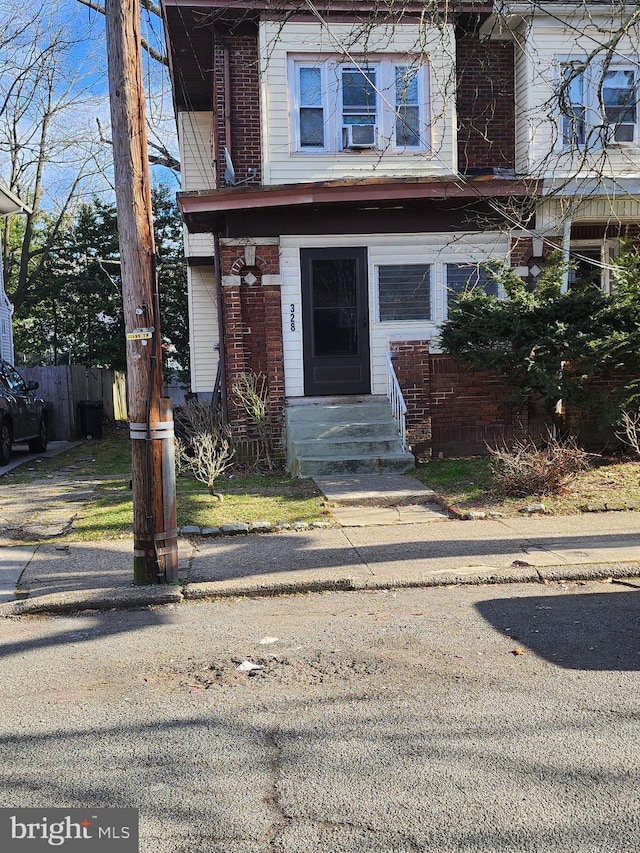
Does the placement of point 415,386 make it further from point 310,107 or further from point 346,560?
point 346,560

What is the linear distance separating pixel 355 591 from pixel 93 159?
26.6m

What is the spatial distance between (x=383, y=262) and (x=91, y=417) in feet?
35.1

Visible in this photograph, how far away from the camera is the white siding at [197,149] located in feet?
57.2

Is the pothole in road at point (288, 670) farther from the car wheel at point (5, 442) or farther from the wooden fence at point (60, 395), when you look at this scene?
the wooden fence at point (60, 395)

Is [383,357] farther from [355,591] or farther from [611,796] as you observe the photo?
[611,796]

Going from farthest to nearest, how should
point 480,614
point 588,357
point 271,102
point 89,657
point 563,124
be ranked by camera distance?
point 563,124
point 271,102
point 588,357
point 480,614
point 89,657

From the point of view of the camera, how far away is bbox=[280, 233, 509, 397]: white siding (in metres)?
12.7

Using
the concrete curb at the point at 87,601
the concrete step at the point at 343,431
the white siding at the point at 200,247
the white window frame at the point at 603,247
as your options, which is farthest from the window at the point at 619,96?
the concrete curb at the point at 87,601

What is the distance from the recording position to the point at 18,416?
1488 cm

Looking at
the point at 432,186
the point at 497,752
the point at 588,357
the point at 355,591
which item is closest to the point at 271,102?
the point at 432,186

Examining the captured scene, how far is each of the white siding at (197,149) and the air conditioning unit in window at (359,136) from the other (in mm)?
5153

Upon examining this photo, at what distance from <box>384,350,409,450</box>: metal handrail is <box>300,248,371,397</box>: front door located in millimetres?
536

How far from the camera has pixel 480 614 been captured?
560 cm

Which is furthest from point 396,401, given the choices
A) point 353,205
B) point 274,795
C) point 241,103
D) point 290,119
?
point 274,795
